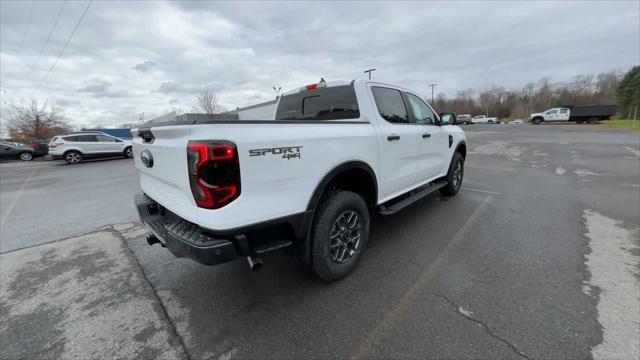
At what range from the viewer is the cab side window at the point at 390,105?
133 inches

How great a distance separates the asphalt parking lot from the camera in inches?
80.0

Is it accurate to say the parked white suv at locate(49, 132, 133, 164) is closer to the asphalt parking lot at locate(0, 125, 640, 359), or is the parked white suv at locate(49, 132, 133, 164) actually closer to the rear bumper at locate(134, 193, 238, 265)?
the asphalt parking lot at locate(0, 125, 640, 359)

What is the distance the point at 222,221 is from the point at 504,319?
7.66 ft

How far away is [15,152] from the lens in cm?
1889

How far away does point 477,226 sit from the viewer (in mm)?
4070

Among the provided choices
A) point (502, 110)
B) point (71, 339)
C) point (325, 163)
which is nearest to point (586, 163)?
point (325, 163)

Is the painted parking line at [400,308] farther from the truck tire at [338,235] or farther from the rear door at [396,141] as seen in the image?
the rear door at [396,141]

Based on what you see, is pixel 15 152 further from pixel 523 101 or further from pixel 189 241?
pixel 523 101

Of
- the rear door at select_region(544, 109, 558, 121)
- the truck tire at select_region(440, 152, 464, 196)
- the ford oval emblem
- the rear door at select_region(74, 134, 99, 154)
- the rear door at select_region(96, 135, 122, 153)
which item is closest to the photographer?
the ford oval emblem

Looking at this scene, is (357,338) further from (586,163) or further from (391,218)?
(586,163)

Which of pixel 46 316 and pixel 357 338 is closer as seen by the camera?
pixel 357 338

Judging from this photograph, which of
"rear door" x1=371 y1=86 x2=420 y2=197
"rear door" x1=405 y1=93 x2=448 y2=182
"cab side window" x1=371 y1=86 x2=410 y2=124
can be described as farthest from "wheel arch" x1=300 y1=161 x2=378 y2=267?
"rear door" x1=405 y1=93 x2=448 y2=182

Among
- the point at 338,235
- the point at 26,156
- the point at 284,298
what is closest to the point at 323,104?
the point at 338,235

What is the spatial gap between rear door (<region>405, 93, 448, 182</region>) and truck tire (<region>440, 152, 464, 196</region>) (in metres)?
0.51
